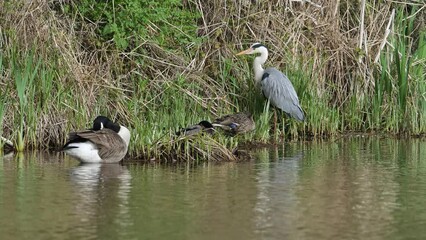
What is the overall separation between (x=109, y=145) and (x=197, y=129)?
40.8 inches

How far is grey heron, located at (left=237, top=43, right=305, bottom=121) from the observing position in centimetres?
1463

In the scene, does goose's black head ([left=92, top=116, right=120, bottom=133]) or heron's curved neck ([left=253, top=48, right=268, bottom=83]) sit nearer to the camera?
goose's black head ([left=92, top=116, right=120, bottom=133])

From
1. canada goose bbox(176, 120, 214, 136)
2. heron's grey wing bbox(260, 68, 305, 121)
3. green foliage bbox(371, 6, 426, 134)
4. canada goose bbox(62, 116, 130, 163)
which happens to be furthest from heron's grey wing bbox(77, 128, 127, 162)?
green foliage bbox(371, 6, 426, 134)

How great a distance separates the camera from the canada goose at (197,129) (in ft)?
39.4

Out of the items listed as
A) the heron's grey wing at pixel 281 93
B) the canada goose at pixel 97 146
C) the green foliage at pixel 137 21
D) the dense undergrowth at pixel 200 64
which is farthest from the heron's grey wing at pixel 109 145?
the heron's grey wing at pixel 281 93

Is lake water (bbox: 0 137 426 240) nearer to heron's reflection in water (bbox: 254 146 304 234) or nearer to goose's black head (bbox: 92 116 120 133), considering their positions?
heron's reflection in water (bbox: 254 146 304 234)

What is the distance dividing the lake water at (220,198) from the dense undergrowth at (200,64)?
41.4 inches

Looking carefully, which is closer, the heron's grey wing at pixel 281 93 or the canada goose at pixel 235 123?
the canada goose at pixel 235 123

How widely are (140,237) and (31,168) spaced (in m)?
4.02

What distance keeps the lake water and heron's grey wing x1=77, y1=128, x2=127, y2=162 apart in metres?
0.17

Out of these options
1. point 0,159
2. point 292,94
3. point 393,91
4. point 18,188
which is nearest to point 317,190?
point 18,188

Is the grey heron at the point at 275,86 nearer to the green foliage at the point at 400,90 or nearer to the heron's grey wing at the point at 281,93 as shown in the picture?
the heron's grey wing at the point at 281,93

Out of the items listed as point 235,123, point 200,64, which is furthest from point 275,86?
point 235,123

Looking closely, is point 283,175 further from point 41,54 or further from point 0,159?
point 41,54
